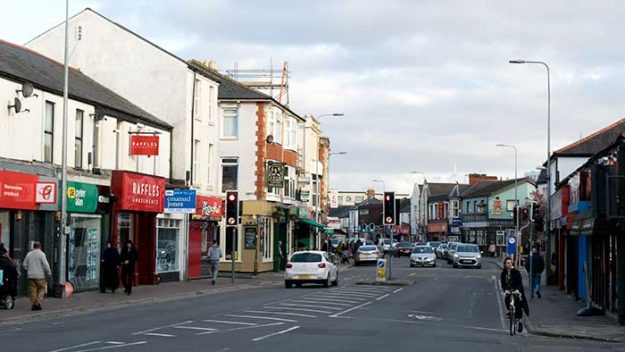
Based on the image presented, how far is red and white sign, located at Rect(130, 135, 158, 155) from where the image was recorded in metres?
36.5

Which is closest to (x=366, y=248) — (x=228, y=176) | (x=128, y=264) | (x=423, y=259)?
(x=423, y=259)

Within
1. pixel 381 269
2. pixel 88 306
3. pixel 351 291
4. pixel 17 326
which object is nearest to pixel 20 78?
pixel 88 306

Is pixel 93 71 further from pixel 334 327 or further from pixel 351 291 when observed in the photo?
pixel 334 327

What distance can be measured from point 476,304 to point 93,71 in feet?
71.7

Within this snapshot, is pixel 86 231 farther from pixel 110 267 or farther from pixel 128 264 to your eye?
pixel 128 264

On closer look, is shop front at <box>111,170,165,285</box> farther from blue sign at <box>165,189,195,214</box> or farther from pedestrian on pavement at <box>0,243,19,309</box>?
pedestrian on pavement at <box>0,243,19,309</box>

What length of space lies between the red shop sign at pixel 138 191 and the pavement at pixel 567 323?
15263 mm

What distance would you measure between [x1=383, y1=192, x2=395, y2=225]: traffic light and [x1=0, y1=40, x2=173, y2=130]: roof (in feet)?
33.7

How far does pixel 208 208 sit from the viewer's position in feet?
154

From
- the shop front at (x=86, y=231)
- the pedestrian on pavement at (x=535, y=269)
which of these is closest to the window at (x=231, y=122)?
the shop front at (x=86, y=231)

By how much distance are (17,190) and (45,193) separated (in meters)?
1.09

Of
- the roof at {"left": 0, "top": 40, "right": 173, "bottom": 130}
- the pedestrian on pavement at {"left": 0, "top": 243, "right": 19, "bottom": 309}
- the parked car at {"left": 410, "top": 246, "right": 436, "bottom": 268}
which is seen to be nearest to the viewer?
the pedestrian on pavement at {"left": 0, "top": 243, "right": 19, "bottom": 309}

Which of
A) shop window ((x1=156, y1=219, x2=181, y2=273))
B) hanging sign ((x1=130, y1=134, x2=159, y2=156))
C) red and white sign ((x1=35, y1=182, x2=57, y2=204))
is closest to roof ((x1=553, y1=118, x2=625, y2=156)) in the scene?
shop window ((x1=156, y1=219, x2=181, y2=273))

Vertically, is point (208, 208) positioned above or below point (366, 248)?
above
